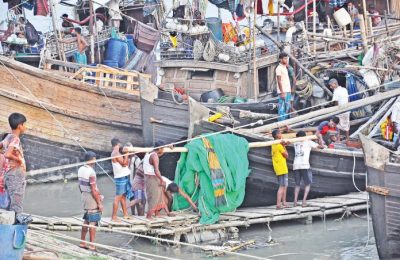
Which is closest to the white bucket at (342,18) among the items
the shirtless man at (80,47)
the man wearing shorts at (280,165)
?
the shirtless man at (80,47)

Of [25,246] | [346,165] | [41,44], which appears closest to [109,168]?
[41,44]

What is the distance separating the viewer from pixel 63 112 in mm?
20938

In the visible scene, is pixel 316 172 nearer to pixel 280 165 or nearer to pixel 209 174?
pixel 280 165

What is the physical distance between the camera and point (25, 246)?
1115 cm

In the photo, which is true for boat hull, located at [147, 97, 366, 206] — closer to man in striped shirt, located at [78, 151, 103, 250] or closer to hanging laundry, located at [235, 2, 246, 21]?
A: man in striped shirt, located at [78, 151, 103, 250]

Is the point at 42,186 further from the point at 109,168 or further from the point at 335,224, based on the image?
the point at 335,224

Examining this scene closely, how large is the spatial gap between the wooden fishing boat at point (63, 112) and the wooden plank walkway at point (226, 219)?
498 centimetres

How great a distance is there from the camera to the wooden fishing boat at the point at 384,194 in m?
13.7

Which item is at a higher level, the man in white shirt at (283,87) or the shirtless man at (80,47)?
the shirtless man at (80,47)

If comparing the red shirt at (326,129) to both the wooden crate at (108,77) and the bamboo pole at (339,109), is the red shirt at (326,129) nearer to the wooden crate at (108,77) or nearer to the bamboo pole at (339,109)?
the bamboo pole at (339,109)

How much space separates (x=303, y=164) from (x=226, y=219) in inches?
59.1

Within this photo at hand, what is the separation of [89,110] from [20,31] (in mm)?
4458

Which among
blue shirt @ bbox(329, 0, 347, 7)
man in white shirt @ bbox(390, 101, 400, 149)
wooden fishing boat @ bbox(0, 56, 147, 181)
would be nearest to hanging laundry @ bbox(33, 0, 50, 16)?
wooden fishing boat @ bbox(0, 56, 147, 181)

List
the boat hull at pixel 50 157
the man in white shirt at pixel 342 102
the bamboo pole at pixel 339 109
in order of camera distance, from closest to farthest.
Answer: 1. the bamboo pole at pixel 339 109
2. the man in white shirt at pixel 342 102
3. the boat hull at pixel 50 157
